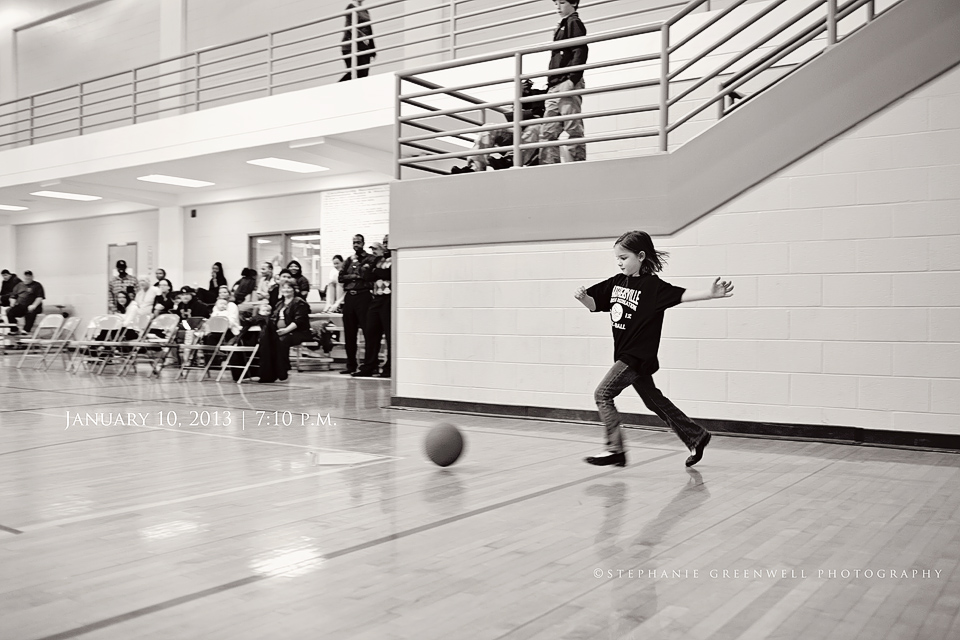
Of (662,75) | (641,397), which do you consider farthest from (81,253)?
(641,397)

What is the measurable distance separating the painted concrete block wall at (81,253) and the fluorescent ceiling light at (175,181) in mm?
3056

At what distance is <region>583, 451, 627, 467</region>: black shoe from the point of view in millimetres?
5461

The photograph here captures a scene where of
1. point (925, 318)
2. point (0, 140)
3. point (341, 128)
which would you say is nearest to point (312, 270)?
point (341, 128)

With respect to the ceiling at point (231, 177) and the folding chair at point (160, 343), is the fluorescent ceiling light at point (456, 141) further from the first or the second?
the folding chair at point (160, 343)

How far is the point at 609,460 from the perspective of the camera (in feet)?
18.0

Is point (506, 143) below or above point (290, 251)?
above

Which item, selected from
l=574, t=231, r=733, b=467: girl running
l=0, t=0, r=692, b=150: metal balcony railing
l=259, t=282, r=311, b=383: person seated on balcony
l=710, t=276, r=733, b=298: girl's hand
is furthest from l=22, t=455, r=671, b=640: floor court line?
l=0, t=0, r=692, b=150: metal balcony railing

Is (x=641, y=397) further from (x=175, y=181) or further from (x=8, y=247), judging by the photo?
(x=8, y=247)

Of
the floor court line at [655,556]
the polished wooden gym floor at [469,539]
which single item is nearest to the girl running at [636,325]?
the polished wooden gym floor at [469,539]

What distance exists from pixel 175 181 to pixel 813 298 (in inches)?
560

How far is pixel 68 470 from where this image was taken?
17.3 feet

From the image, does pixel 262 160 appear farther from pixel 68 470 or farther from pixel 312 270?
pixel 68 470

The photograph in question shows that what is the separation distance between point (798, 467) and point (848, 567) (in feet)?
7.73

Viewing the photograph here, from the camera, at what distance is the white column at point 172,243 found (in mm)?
19609
